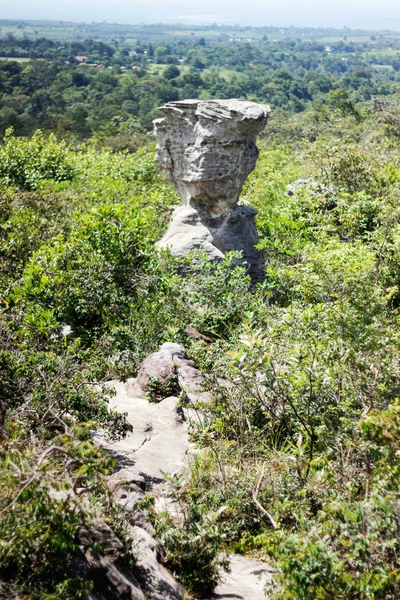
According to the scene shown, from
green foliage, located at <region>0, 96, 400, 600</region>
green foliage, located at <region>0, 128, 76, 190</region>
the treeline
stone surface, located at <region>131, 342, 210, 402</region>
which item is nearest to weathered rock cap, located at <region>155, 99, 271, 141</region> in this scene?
green foliage, located at <region>0, 96, 400, 600</region>

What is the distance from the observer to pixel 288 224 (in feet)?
44.2

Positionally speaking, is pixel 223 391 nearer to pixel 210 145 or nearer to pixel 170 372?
pixel 170 372

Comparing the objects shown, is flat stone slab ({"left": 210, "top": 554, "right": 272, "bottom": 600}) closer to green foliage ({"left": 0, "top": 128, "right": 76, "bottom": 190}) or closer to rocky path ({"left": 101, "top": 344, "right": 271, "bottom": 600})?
rocky path ({"left": 101, "top": 344, "right": 271, "bottom": 600})

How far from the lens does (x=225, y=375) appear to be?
7.52 meters

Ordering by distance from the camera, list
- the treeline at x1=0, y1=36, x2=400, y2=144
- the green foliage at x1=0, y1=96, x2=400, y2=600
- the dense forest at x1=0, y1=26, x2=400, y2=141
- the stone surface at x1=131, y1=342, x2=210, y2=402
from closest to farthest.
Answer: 1. the green foliage at x1=0, y1=96, x2=400, y2=600
2. the stone surface at x1=131, y1=342, x2=210, y2=402
3. the dense forest at x1=0, y1=26, x2=400, y2=141
4. the treeline at x1=0, y1=36, x2=400, y2=144

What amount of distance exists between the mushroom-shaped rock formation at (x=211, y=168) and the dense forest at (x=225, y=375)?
69cm

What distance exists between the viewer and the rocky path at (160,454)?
15.8ft

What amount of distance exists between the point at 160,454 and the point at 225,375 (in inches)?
53.2

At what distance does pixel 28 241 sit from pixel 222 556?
321 inches

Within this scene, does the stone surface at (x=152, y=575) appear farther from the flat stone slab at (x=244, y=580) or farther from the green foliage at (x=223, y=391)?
the flat stone slab at (x=244, y=580)

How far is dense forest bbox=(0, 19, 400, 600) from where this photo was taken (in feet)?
12.5

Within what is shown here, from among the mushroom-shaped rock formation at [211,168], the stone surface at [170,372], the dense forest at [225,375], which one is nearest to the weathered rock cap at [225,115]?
the mushroom-shaped rock formation at [211,168]

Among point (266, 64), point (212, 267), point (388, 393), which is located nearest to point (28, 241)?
point (212, 267)

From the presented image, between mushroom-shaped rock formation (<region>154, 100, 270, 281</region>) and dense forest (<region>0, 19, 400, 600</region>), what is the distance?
27.1 inches
